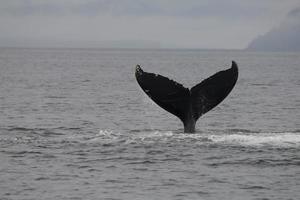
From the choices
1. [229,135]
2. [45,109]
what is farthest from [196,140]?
[45,109]

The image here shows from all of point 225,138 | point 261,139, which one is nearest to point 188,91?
point 225,138

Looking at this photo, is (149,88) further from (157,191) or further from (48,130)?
(48,130)

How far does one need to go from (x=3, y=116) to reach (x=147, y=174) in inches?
481

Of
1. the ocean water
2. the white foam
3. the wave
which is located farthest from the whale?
the white foam

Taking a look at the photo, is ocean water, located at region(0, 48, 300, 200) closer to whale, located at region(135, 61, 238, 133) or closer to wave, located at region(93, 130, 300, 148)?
wave, located at region(93, 130, 300, 148)

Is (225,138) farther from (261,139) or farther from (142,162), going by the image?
(142,162)

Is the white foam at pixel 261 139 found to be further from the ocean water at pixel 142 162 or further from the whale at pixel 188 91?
the whale at pixel 188 91

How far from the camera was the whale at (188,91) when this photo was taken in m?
16.3

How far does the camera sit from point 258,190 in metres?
13.4

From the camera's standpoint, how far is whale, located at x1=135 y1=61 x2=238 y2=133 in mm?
16266

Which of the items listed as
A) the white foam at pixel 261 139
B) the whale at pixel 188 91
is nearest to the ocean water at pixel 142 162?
the white foam at pixel 261 139

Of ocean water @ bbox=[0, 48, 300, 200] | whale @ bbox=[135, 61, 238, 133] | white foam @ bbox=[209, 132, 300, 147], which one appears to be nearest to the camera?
ocean water @ bbox=[0, 48, 300, 200]

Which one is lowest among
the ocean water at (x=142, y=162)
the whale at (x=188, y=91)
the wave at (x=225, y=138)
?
the ocean water at (x=142, y=162)

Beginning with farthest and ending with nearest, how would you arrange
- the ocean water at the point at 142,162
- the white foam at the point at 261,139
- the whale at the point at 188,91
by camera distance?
1. the white foam at the point at 261,139
2. the whale at the point at 188,91
3. the ocean water at the point at 142,162
